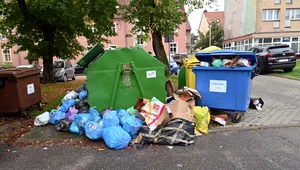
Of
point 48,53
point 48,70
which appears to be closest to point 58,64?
point 48,70

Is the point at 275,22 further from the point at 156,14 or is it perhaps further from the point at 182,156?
the point at 182,156

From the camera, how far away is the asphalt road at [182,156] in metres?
2.99

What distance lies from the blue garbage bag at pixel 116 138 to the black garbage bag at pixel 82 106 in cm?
122

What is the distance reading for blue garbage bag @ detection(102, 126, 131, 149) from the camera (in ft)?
11.5

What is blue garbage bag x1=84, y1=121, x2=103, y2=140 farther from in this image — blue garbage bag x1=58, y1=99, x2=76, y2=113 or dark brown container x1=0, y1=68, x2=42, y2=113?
dark brown container x1=0, y1=68, x2=42, y2=113

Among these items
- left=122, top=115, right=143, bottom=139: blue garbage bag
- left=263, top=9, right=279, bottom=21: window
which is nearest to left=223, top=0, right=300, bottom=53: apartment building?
left=263, top=9, right=279, bottom=21: window

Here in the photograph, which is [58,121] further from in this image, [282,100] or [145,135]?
[282,100]

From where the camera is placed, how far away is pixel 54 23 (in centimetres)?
1057

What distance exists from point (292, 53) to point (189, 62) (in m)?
8.57

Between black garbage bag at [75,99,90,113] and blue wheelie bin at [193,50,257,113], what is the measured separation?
246 cm

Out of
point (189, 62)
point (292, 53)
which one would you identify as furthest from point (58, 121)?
point (292, 53)

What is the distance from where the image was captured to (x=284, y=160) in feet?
9.97

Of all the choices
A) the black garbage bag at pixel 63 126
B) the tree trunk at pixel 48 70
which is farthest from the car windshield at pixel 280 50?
the tree trunk at pixel 48 70

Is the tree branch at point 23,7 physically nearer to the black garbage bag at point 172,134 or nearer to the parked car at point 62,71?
the parked car at point 62,71
